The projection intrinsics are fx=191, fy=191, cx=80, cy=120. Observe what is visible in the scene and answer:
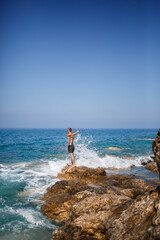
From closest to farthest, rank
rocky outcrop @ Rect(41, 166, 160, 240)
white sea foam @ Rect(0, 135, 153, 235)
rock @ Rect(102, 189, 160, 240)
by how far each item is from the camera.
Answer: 1. rock @ Rect(102, 189, 160, 240)
2. rocky outcrop @ Rect(41, 166, 160, 240)
3. white sea foam @ Rect(0, 135, 153, 235)

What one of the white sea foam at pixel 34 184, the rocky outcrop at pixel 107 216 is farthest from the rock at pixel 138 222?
the white sea foam at pixel 34 184

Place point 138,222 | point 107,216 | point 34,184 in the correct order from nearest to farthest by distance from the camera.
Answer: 1. point 138,222
2. point 107,216
3. point 34,184

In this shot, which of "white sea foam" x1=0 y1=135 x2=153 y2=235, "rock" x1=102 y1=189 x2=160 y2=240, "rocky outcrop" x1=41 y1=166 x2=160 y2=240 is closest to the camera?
"rock" x1=102 y1=189 x2=160 y2=240

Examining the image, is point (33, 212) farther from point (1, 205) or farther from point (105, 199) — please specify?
Answer: point (105, 199)

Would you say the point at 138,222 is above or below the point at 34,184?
above

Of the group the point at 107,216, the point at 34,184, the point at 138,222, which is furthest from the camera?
the point at 34,184

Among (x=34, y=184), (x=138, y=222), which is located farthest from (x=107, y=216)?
(x=34, y=184)

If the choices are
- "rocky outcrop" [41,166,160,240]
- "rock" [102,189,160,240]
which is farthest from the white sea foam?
"rock" [102,189,160,240]

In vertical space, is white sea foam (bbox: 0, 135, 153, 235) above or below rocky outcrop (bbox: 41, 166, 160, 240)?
below

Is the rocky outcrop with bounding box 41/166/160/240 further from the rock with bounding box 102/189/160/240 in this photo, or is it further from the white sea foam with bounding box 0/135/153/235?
the white sea foam with bounding box 0/135/153/235

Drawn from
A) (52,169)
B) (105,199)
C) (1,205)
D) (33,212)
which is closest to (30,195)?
(1,205)

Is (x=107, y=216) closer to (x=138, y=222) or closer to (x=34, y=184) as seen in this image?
(x=138, y=222)

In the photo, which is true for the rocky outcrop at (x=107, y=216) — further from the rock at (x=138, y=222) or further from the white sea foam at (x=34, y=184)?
the white sea foam at (x=34, y=184)

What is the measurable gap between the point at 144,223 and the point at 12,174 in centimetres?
1112
